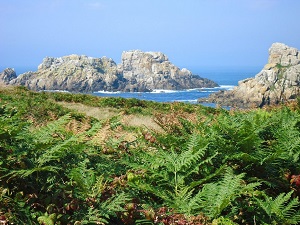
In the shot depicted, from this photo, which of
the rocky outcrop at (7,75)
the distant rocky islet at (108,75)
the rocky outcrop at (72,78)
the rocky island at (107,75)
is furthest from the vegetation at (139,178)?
the rocky outcrop at (7,75)

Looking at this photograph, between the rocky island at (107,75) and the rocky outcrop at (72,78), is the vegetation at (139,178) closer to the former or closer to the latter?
the rocky outcrop at (72,78)

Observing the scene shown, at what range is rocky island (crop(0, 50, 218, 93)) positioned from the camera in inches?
5492

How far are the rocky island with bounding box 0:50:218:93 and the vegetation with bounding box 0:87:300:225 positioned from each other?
133 metres

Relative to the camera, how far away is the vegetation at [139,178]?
3002 mm

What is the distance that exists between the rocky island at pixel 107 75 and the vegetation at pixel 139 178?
133199 millimetres

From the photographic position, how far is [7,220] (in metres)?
2.66

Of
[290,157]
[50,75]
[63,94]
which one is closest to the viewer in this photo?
[290,157]

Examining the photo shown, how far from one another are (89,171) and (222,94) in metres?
89.2

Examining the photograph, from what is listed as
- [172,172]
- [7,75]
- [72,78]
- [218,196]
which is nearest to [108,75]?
[72,78]

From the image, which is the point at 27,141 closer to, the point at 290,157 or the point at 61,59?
the point at 290,157

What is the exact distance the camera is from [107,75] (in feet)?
482

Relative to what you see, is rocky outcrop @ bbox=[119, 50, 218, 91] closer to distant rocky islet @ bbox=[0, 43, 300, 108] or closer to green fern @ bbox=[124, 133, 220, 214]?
distant rocky islet @ bbox=[0, 43, 300, 108]

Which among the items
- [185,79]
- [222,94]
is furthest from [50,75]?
[222,94]

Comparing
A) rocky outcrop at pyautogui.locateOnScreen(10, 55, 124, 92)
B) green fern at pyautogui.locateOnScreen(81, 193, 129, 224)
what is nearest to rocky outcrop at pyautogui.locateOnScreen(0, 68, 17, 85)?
rocky outcrop at pyautogui.locateOnScreen(10, 55, 124, 92)
